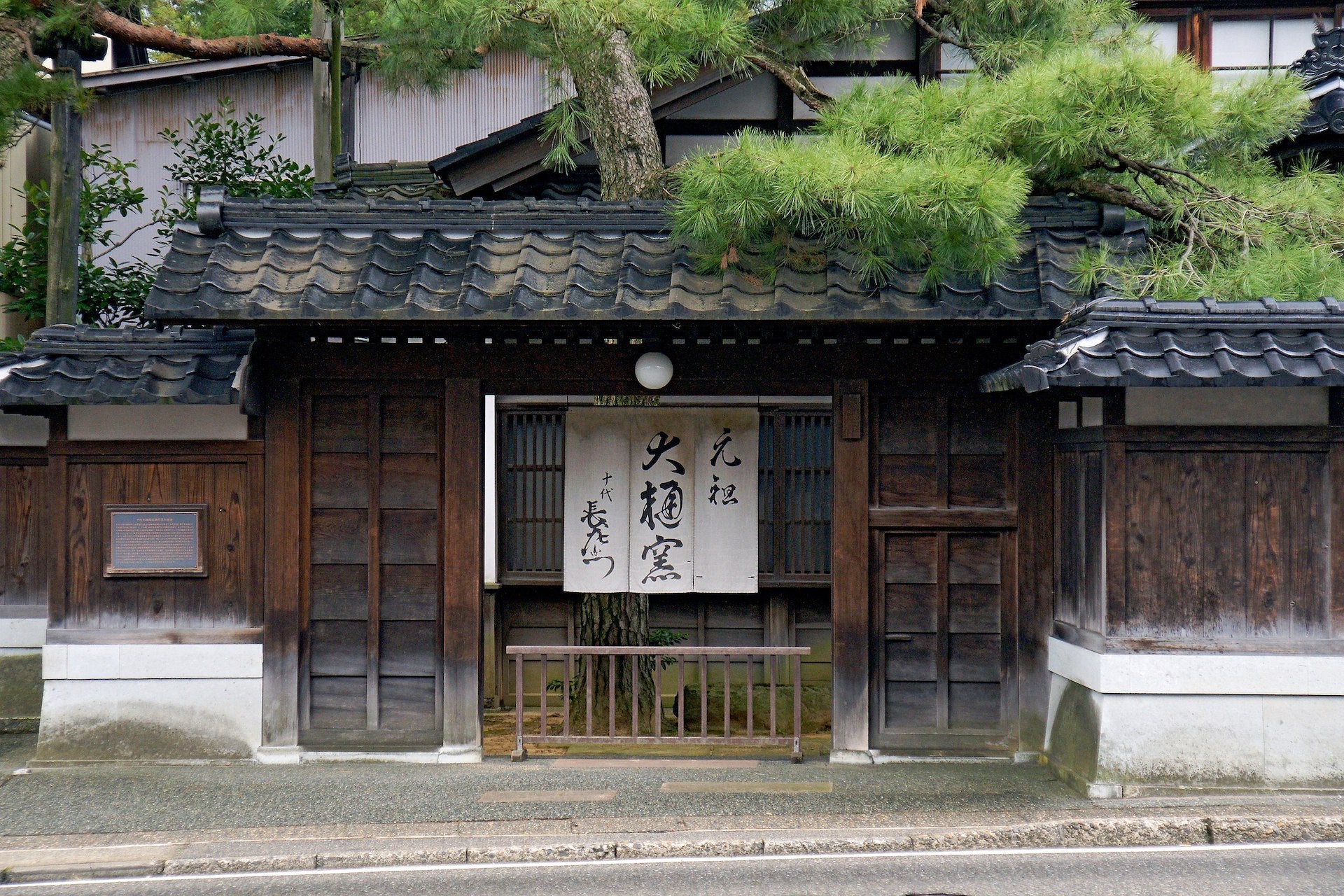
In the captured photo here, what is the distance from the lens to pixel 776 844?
647 centimetres

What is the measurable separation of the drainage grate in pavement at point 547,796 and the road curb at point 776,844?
2.62 feet

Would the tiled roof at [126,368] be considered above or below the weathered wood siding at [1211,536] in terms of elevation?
above

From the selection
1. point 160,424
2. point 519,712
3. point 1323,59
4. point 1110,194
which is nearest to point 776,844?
point 519,712

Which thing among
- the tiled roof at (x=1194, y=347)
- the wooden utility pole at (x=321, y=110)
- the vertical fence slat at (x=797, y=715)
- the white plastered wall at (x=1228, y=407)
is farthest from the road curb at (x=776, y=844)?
the wooden utility pole at (x=321, y=110)

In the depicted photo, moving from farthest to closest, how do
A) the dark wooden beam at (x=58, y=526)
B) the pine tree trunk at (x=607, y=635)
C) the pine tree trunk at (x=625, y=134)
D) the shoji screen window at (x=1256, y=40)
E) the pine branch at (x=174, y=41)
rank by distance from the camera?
the shoji screen window at (x=1256, y=40)
the pine tree trunk at (x=607, y=635)
the pine tree trunk at (x=625, y=134)
the pine branch at (x=174, y=41)
the dark wooden beam at (x=58, y=526)

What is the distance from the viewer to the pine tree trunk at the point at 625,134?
9484mm

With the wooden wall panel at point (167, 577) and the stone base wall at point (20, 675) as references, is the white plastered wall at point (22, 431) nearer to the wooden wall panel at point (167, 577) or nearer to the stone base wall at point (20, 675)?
the stone base wall at point (20, 675)

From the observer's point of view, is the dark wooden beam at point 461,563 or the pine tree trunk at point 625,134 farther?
the pine tree trunk at point 625,134

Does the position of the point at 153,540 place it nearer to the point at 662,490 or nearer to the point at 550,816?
the point at 550,816

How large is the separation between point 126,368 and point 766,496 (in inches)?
281

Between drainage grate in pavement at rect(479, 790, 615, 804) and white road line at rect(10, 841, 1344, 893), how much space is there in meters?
0.89

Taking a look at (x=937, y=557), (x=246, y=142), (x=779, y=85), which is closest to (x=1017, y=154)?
(x=937, y=557)

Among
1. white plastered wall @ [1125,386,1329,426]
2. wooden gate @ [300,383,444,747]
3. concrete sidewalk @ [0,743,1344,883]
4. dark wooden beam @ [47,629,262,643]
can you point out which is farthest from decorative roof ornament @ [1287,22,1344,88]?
dark wooden beam @ [47,629,262,643]

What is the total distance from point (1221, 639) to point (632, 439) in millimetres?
4876
